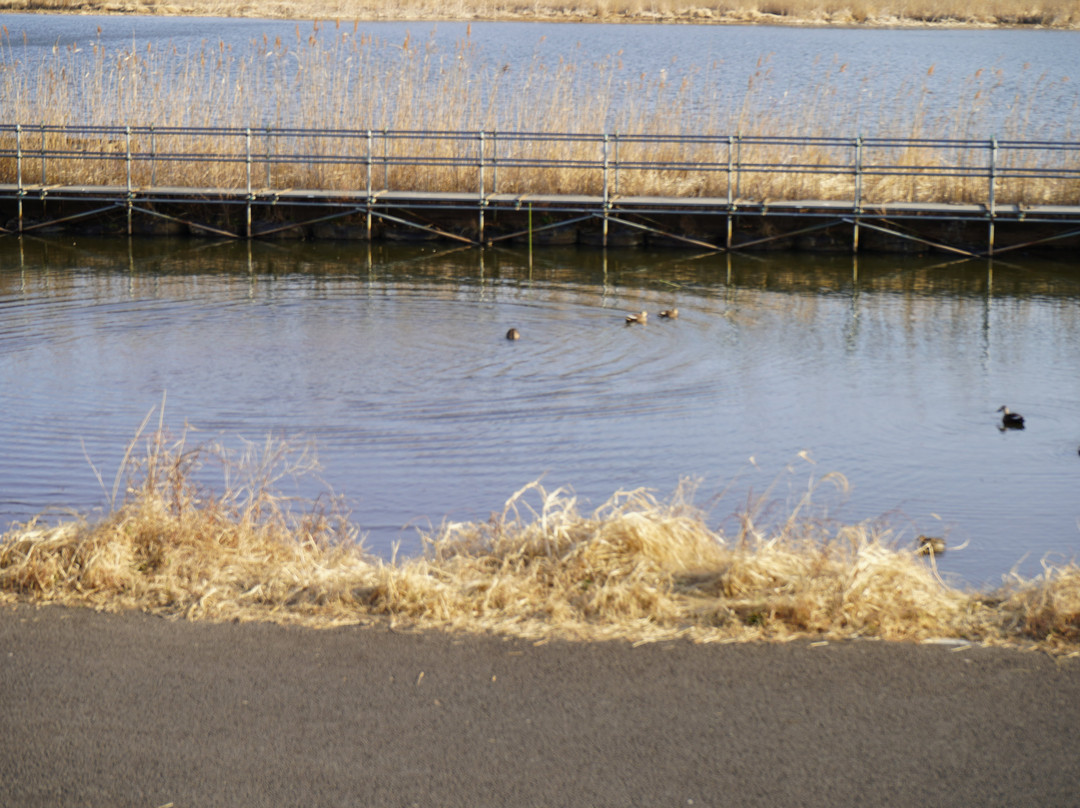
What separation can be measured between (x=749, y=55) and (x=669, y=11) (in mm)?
14736

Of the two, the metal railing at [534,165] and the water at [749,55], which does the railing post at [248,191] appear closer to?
the metal railing at [534,165]

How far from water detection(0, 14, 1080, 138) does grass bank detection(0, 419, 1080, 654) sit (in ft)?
58.7

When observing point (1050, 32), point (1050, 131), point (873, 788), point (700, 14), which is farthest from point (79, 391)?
point (1050, 32)

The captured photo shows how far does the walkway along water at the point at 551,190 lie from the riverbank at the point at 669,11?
30.6 metres

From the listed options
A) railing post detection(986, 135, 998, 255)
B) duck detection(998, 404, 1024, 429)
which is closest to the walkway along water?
railing post detection(986, 135, 998, 255)

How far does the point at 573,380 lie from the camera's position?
35.5ft

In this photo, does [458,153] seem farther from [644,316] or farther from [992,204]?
[644,316]

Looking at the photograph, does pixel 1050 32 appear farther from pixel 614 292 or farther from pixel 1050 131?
pixel 614 292

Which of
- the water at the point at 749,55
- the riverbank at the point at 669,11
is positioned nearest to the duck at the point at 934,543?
the water at the point at 749,55

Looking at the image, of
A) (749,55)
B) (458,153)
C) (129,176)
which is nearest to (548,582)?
(129,176)

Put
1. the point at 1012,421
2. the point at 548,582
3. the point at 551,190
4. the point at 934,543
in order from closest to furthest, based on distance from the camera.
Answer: the point at 548,582
the point at 934,543
the point at 1012,421
the point at 551,190

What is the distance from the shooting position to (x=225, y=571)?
18.1 ft

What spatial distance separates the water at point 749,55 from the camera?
30234 millimetres

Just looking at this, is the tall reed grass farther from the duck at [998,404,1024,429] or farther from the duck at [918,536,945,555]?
the duck at [918,536,945,555]
